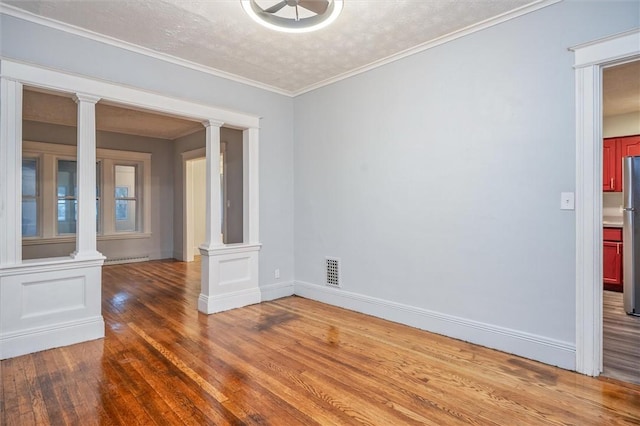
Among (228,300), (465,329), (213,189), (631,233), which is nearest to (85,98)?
(213,189)

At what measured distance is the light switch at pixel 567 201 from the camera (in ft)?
8.13

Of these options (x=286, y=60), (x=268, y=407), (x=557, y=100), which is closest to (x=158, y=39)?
Answer: (x=286, y=60)

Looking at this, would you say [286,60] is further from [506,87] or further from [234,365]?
[234,365]

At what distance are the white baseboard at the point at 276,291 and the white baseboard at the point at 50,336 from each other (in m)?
1.80

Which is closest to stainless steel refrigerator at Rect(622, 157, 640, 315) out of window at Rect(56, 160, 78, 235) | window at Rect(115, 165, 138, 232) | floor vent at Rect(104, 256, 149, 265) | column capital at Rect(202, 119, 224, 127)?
column capital at Rect(202, 119, 224, 127)

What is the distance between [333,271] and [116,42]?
3.28 meters

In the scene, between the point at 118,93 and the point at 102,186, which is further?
the point at 102,186

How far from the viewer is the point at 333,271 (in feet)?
13.8

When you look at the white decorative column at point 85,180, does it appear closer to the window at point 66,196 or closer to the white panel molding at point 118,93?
the white panel molding at point 118,93

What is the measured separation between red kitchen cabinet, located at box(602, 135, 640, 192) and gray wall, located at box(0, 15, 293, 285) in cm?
478

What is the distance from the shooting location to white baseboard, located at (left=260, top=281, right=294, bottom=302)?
4395 mm

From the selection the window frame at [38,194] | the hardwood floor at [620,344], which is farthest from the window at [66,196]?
the hardwood floor at [620,344]

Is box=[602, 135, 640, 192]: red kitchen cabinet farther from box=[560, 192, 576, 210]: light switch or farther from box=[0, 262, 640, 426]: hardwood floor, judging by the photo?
box=[0, 262, 640, 426]: hardwood floor

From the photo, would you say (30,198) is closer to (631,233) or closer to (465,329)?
(465,329)
